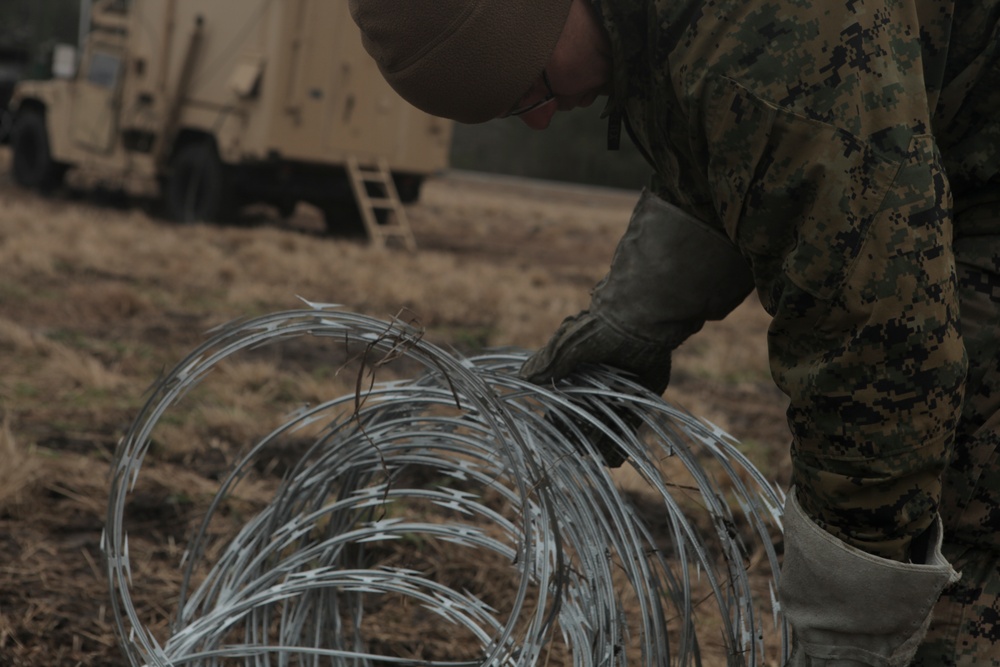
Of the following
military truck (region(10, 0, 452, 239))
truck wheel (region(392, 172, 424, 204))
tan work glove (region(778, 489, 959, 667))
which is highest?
tan work glove (region(778, 489, 959, 667))

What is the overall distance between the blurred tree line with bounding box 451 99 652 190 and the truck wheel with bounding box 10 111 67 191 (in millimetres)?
12677

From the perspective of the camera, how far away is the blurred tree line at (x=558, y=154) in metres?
24.5

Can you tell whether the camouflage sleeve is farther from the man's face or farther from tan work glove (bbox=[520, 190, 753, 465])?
tan work glove (bbox=[520, 190, 753, 465])

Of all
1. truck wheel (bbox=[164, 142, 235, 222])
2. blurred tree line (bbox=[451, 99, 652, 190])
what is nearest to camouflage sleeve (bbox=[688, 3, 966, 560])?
truck wheel (bbox=[164, 142, 235, 222])

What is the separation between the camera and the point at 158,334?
18.5ft

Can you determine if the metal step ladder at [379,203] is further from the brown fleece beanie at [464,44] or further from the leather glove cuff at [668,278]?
the brown fleece beanie at [464,44]

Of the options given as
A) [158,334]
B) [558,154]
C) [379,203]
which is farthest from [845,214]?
[558,154]

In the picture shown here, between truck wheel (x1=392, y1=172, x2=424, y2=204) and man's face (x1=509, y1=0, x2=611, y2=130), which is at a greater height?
man's face (x1=509, y1=0, x2=611, y2=130)

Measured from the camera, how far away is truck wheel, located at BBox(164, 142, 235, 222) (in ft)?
33.5

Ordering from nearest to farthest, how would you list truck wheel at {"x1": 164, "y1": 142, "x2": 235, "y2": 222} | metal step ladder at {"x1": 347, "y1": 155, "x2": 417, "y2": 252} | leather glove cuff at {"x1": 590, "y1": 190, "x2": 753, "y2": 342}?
1. leather glove cuff at {"x1": 590, "y1": 190, "x2": 753, "y2": 342}
2. metal step ladder at {"x1": 347, "y1": 155, "x2": 417, "y2": 252}
3. truck wheel at {"x1": 164, "y1": 142, "x2": 235, "y2": 222}

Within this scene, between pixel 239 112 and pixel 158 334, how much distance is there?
476cm

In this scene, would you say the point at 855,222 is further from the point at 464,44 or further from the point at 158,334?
the point at 158,334

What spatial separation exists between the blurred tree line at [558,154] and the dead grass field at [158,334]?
1237cm

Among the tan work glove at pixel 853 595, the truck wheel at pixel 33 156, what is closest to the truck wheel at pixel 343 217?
the truck wheel at pixel 33 156
